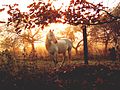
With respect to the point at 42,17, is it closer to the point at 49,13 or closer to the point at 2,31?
the point at 49,13

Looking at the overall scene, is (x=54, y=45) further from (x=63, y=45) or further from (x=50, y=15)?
(x=50, y=15)

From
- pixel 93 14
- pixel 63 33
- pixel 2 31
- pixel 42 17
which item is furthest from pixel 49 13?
pixel 63 33

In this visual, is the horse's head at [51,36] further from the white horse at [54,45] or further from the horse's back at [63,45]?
the horse's back at [63,45]

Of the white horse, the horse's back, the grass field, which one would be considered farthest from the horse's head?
the grass field

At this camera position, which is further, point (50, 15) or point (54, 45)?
point (54, 45)

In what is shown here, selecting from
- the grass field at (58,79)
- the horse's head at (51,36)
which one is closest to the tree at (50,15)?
the grass field at (58,79)

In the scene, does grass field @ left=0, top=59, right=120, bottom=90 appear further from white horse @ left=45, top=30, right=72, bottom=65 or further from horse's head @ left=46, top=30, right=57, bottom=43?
white horse @ left=45, top=30, right=72, bottom=65

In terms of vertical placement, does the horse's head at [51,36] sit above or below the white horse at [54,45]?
above

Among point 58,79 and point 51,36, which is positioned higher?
point 51,36

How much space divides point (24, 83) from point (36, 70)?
1.90 metres

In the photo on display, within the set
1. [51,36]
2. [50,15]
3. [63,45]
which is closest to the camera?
[50,15]

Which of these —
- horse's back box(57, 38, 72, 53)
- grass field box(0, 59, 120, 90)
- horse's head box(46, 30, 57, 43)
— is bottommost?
grass field box(0, 59, 120, 90)

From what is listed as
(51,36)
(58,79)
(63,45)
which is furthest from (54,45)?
(58,79)

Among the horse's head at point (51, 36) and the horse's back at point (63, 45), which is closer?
the horse's head at point (51, 36)
